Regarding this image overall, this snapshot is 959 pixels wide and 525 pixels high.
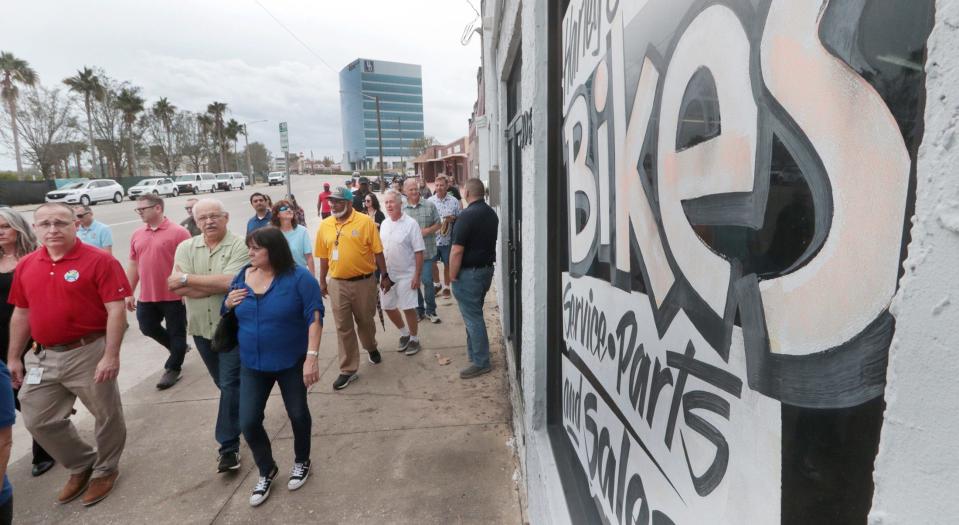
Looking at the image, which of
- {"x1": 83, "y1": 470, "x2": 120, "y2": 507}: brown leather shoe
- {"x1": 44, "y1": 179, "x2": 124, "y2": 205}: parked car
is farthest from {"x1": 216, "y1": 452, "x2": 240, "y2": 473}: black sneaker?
{"x1": 44, "y1": 179, "x2": 124, "y2": 205}: parked car

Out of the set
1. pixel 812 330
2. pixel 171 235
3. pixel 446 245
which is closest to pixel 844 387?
pixel 812 330

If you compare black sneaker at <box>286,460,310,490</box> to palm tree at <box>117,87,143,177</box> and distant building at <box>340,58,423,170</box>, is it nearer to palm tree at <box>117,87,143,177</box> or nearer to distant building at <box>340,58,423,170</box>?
palm tree at <box>117,87,143,177</box>

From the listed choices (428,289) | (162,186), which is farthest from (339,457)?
(162,186)

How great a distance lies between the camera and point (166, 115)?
5356cm

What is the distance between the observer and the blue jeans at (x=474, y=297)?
14.9 feet

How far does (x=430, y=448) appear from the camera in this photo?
367 cm

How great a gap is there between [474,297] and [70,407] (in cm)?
303

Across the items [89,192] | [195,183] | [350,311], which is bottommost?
[350,311]

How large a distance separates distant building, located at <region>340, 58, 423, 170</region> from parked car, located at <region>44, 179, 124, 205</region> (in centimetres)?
5933

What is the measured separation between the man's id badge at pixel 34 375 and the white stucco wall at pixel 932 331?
163 inches

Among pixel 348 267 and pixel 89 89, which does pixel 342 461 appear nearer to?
pixel 348 267

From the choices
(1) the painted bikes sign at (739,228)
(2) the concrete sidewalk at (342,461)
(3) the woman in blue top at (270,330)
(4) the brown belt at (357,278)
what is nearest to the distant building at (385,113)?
(4) the brown belt at (357,278)

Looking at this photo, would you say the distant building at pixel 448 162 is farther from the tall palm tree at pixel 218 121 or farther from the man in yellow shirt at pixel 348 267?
the man in yellow shirt at pixel 348 267

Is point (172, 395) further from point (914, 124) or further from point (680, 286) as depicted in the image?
point (914, 124)
